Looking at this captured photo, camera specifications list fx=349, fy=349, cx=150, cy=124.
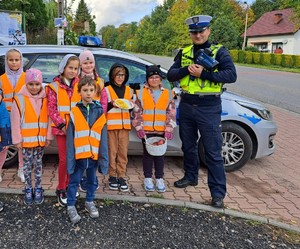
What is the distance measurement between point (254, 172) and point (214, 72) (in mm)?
2172

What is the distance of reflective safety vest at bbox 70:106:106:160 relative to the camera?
→ 3.34 meters

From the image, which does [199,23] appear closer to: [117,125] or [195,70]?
[195,70]

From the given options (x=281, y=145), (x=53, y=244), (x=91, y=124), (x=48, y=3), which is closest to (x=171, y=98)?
(x=91, y=124)

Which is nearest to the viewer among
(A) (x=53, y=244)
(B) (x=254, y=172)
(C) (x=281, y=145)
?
(A) (x=53, y=244)

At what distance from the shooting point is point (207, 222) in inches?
139

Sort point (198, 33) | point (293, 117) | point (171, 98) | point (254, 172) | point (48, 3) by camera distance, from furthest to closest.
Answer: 1. point (48, 3)
2. point (293, 117)
3. point (254, 172)
4. point (171, 98)
5. point (198, 33)

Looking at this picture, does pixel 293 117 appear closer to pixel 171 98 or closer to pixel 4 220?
pixel 171 98

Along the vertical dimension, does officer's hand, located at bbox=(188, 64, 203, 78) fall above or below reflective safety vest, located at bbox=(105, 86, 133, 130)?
above

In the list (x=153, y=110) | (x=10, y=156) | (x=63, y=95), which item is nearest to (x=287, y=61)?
(x=153, y=110)

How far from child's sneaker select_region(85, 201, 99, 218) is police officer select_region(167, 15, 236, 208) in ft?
4.18

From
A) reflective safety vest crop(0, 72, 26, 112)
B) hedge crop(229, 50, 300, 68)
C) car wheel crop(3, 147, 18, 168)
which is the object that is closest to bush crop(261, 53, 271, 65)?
hedge crop(229, 50, 300, 68)

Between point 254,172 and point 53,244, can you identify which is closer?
point 53,244

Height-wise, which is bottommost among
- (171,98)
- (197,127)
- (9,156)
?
(9,156)

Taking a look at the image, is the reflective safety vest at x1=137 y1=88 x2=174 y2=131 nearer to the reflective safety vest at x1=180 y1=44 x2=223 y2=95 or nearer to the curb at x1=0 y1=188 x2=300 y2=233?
the reflective safety vest at x1=180 y1=44 x2=223 y2=95
